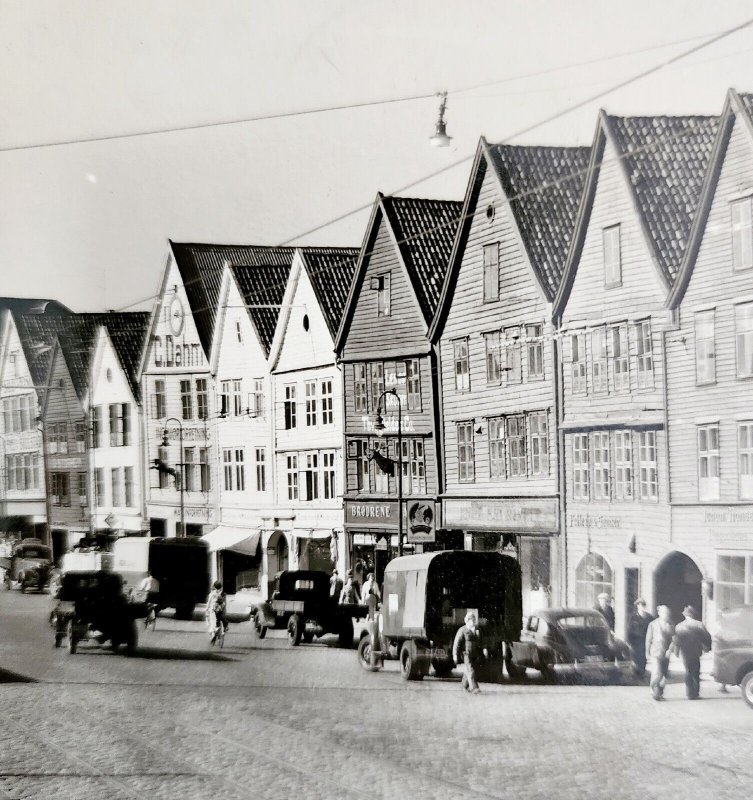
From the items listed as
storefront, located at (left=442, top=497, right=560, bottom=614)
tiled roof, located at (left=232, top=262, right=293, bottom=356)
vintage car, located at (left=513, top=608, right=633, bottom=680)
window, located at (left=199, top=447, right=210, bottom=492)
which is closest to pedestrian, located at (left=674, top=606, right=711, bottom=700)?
vintage car, located at (left=513, top=608, right=633, bottom=680)

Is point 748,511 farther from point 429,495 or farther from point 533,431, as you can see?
point 429,495

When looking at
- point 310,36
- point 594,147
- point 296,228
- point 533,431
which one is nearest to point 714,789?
point 533,431

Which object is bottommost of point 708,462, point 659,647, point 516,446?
point 659,647

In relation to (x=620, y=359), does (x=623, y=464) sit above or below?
below

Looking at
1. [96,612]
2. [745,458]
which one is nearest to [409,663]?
[96,612]

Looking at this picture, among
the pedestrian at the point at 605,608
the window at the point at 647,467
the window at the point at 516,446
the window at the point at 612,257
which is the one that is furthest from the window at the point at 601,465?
the window at the point at 612,257

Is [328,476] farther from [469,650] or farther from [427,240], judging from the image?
[427,240]

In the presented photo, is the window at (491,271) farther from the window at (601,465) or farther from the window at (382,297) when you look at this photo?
the window at (601,465)

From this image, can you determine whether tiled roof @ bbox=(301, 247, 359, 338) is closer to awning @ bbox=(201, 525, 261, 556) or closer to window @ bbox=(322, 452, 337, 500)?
window @ bbox=(322, 452, 337, 500)
